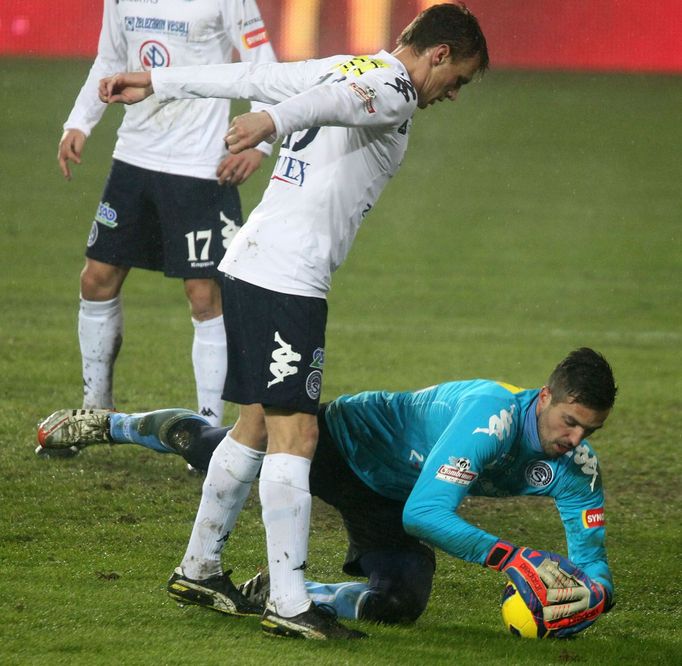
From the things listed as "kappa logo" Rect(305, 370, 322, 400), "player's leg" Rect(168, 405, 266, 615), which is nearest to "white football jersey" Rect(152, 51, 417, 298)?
"kappa logo" Rect(305, 370, 322, 400)

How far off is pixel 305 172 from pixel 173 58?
2.35m

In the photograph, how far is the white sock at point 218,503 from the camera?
4262mm

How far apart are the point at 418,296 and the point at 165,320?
2.66 metres

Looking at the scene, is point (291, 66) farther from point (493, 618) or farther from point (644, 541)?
point (644, 541)

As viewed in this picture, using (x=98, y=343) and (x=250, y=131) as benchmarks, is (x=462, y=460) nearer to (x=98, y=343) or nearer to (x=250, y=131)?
(x=250, y=131)

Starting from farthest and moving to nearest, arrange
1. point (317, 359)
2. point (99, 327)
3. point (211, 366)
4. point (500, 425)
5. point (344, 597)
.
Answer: point (99, 327) → point (211, 366) → point (344, 597) → point (317, 359) → point (500, 425)

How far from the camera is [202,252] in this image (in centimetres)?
624

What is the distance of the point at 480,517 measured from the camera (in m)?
5.78

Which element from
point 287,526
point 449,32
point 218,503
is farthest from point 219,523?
point 449,32

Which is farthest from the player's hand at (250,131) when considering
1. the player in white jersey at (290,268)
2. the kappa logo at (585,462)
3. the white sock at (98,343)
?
the white sock at (98,343)

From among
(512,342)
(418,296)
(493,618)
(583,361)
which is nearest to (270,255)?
(583,361)

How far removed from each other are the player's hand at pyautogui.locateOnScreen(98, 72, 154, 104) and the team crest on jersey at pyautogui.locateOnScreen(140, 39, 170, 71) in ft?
7.17

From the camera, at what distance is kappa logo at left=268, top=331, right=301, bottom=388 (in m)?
4.08

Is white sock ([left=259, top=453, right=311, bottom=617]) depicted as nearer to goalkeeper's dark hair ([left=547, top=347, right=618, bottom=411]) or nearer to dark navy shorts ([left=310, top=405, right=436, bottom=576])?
dark navy shorts ([left=310, top=405, right=436, bottom=576])
